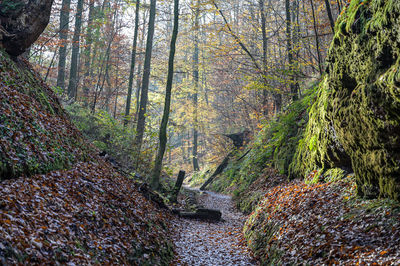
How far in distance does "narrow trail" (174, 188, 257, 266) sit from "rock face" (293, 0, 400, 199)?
3372 mm

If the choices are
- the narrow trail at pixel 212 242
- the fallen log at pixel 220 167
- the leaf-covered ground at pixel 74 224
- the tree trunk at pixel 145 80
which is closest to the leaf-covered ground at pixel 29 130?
the leaf-covered ground at pixel 74 224

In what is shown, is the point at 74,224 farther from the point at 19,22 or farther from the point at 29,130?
the point at 19,22

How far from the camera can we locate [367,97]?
17.1ft

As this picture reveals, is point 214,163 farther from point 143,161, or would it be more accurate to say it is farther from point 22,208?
point 22,208

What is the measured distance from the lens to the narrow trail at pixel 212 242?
6.98 m

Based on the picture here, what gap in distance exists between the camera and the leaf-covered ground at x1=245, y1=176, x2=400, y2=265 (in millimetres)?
4301

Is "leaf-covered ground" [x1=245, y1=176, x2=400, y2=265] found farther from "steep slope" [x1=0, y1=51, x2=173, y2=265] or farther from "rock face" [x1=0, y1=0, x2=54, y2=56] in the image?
"rock face" [x1=0, y1=0, x2=54, y2=56]

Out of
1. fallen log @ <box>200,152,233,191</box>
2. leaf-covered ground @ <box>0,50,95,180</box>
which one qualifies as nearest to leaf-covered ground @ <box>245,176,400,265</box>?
leaf-covered ground @ <box>0,50,95,180</box>

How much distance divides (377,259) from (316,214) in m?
2.23

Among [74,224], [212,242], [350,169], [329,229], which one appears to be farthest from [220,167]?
[74,224]

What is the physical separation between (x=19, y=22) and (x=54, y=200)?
609 cm

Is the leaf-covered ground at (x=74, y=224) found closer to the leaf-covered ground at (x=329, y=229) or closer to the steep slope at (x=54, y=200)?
the steep slope at (x=54, y=200)

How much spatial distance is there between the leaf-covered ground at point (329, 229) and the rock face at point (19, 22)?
8630 mm

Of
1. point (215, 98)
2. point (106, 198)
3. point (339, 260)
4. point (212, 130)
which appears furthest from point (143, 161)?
point (215, 98)
